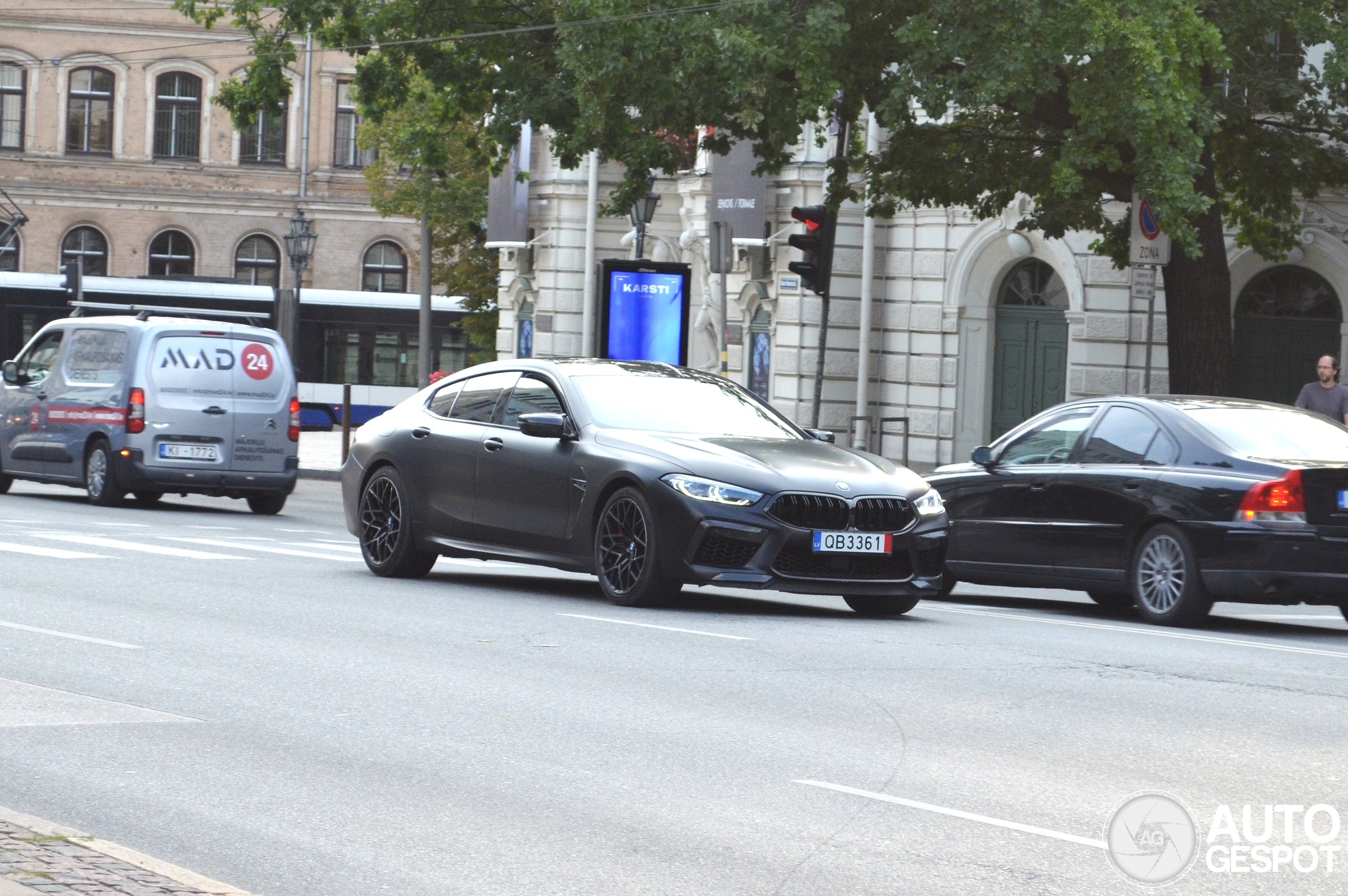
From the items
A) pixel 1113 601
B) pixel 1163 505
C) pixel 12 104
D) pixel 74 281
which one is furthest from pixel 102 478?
pixel 12 104

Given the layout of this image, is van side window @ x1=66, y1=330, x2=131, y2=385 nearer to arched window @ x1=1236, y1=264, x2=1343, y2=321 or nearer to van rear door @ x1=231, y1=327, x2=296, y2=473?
van rear door @ x1=231, y1=327, x2=296, y2=473

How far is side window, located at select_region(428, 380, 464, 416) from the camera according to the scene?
15.2 metres

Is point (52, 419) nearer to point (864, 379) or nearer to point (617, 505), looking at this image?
point (617, 505)

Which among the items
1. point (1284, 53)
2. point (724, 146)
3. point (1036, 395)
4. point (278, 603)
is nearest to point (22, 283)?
point (1036, 395)

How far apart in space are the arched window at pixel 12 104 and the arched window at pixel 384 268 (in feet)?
35.2

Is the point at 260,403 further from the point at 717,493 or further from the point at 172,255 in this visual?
the point at 172,255

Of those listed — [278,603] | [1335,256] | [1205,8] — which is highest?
[1205,8]

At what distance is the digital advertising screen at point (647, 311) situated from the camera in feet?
89.3

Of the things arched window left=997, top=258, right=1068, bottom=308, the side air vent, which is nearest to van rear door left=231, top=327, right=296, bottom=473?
the side air vent

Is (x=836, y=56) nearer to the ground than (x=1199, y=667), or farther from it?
farther from it

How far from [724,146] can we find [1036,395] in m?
11.1

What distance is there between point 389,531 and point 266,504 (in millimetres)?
9301

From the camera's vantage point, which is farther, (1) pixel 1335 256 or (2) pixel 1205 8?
(1) pixel 1335 256

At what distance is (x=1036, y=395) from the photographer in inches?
1352
